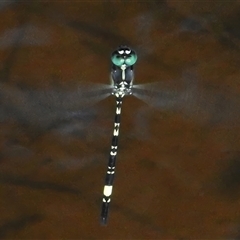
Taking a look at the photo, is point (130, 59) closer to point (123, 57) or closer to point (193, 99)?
point (123, 57)

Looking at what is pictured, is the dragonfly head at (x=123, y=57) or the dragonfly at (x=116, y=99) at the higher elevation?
the dragonfly head at (x=123, y=57)

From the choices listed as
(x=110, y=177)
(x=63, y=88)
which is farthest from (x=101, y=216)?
(x=63, y=88)

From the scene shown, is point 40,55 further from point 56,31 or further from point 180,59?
point 180,59

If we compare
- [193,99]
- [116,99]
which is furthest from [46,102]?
[193,99]

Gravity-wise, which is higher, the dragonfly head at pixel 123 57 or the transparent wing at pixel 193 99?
the dragonfly head at pixel 123 57

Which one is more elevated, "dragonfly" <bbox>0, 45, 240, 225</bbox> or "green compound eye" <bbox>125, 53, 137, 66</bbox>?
"green compound eye" <bbox>125, 53, 137, 66</bbox>
